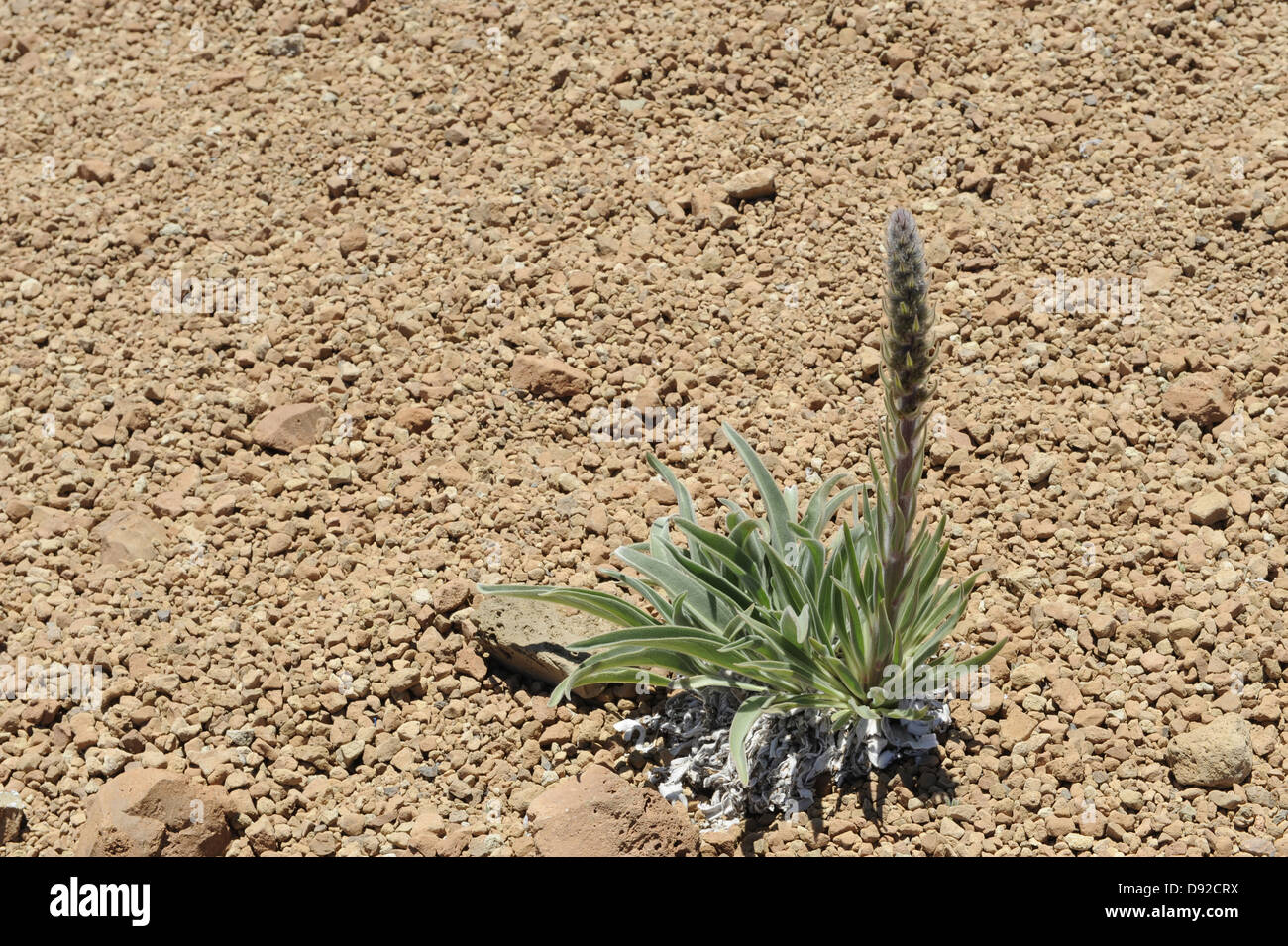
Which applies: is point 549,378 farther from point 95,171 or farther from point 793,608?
point 95,171

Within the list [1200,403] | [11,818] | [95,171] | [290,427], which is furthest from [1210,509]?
[95,171]

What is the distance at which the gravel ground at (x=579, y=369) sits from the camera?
443 centimetres

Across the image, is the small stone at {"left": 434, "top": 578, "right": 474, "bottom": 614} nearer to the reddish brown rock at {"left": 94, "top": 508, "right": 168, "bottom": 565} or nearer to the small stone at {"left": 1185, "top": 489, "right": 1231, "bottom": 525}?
the reddish brown rock at {"left": 94, "top": 508, "right": 168, "bottom": 565}

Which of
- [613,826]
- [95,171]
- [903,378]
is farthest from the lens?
[95,171]

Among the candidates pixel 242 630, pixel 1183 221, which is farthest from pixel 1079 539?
pixel 242 630

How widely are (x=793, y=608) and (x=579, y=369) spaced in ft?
6.47

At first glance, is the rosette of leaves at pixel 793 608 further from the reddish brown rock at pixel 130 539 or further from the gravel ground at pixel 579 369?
the reddish brown rock at pixel 130 539

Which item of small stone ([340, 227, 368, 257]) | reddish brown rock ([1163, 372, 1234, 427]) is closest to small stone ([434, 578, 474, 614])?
small stone ([340, 227, 368, 257])

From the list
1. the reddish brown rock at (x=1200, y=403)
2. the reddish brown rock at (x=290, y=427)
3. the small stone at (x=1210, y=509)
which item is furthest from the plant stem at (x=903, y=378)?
the reddish brown rock at (x=290, y=427)

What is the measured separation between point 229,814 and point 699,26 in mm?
5069

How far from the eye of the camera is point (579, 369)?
589 cm

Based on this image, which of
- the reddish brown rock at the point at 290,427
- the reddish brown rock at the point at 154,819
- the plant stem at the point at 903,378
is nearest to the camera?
the plant stem at the point at 903,378

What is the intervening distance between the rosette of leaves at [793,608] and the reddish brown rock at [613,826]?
0.34 m

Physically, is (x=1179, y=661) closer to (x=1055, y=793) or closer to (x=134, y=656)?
(x=1055, y=793)
